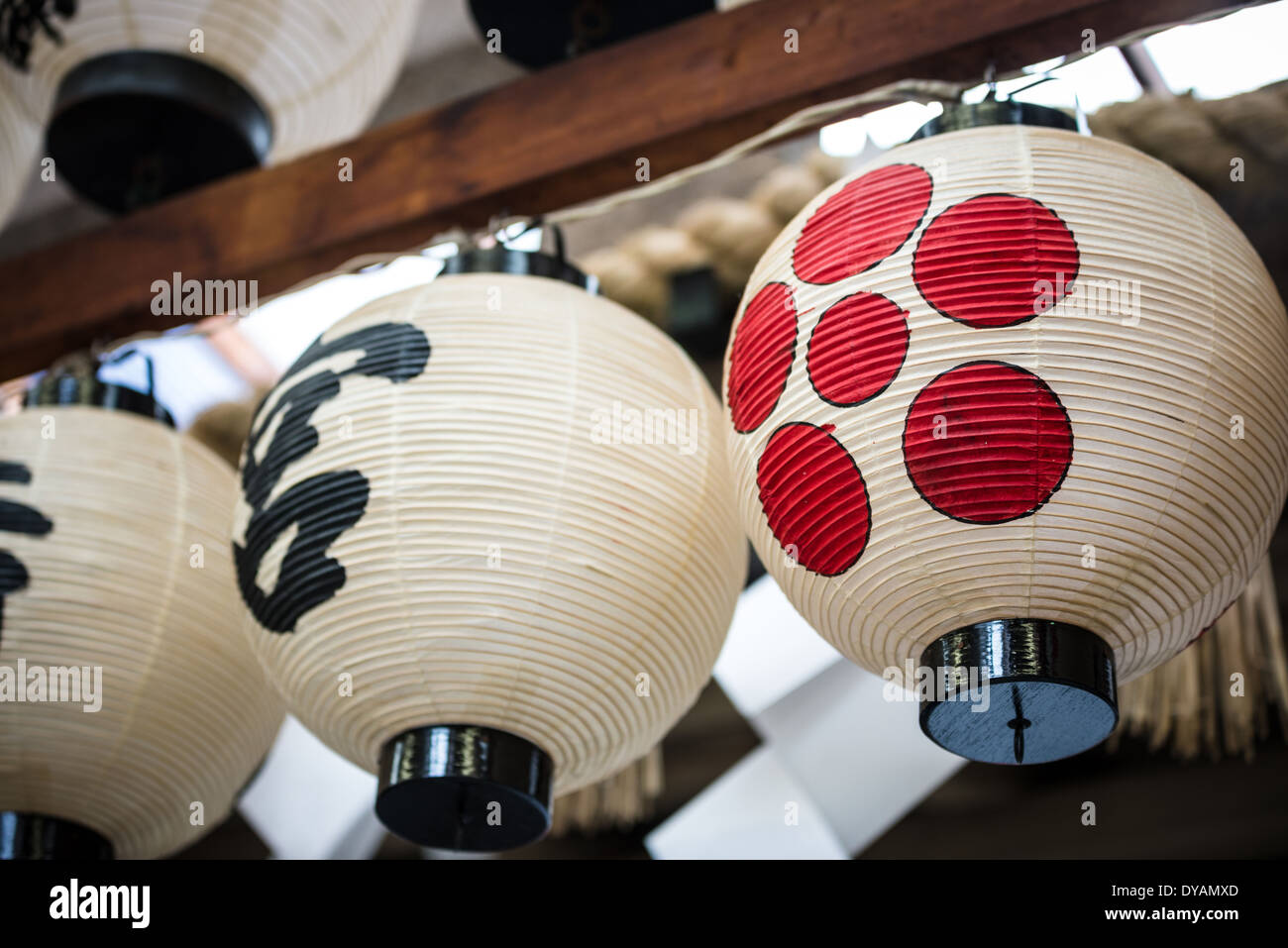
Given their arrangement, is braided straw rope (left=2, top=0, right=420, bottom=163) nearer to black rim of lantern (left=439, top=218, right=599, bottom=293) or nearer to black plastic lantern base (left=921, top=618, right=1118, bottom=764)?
black rim of lantern (left=439, top=218, right=599, bottom=293)

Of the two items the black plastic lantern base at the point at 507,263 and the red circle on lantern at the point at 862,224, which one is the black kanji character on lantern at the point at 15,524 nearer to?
the black plastic lantern base at the point at 507,263

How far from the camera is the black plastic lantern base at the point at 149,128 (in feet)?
5.46

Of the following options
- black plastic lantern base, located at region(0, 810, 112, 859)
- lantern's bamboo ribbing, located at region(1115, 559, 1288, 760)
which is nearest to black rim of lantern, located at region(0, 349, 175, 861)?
black plastic lantern base, located at region(0, 810, 112, 859)

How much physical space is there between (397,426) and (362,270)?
1.88 feet

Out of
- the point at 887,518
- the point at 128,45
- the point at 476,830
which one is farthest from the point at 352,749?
the point at 128,45

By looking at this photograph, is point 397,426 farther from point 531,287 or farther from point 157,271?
point 157,271

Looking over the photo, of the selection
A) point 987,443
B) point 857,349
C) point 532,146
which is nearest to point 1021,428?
point 987,443

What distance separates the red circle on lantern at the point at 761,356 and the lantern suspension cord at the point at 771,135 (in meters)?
0.31

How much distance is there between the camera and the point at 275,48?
1704 millimetres

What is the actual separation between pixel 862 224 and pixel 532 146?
2.02ft

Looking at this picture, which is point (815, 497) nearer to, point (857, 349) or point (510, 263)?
point (857, 349)

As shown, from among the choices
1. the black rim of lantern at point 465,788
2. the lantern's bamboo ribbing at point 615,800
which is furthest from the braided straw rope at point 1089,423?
the lantern's bamboo ribbing at point 615,800

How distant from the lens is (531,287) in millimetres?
1332
